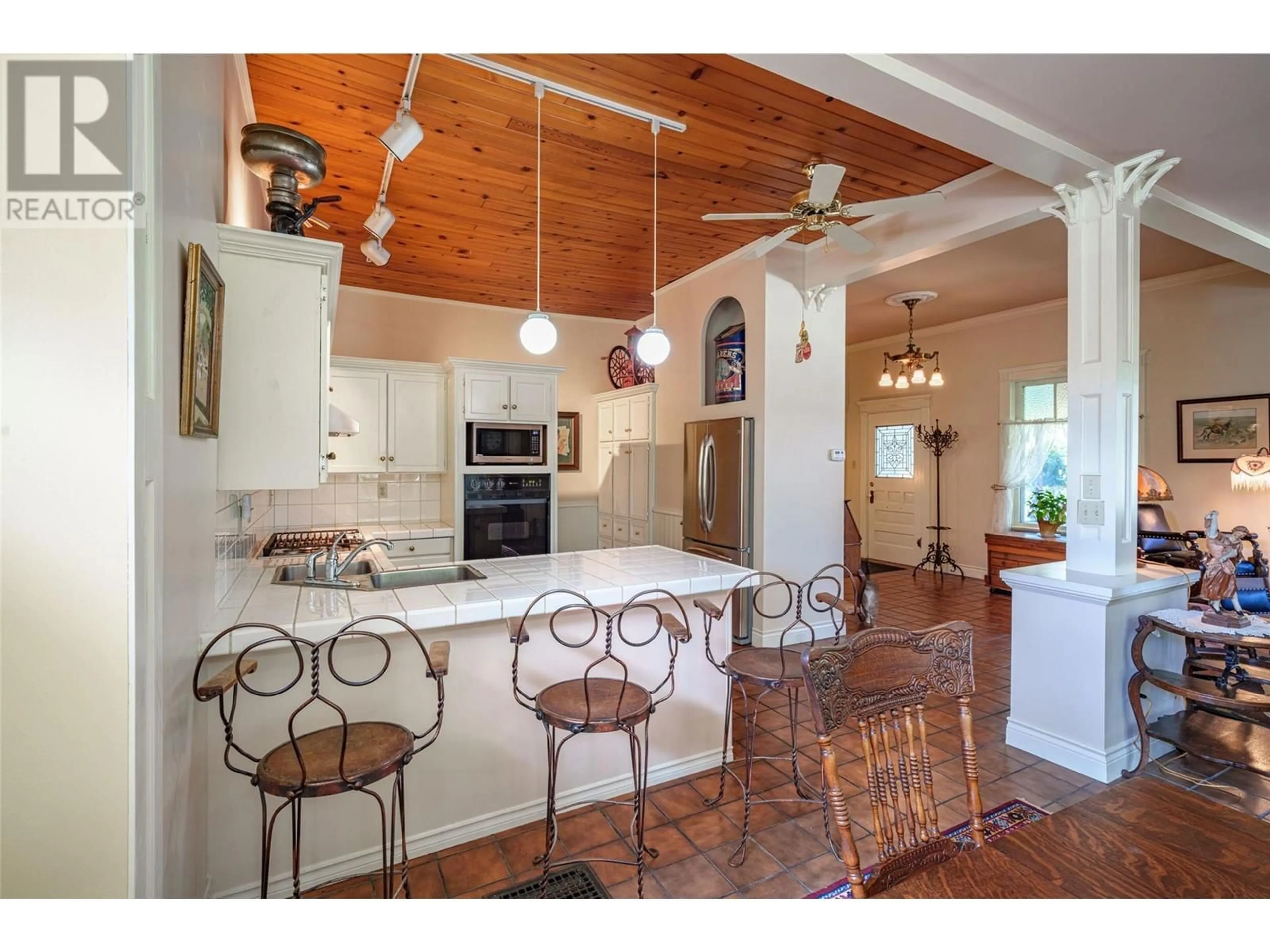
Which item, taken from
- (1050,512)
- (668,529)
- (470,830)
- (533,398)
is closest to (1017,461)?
(1050,512)

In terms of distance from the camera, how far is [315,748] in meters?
1.56

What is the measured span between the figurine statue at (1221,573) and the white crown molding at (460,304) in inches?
195

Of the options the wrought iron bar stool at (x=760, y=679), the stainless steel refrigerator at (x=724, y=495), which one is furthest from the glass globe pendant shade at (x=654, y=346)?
the stainless steel refrigerator at (x=724, y=495)

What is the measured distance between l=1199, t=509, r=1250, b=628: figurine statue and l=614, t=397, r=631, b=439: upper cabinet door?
4016mm

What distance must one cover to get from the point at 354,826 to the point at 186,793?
632 millimetres

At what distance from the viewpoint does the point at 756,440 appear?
13.8 ft

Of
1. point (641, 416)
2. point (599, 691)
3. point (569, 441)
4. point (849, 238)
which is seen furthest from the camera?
point (569, 441)

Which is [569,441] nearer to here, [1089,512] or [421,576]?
[421,576]

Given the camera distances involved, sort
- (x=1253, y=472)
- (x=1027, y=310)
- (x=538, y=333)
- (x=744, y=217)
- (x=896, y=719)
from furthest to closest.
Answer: (x=1027, y=310)
(x=1253, y=472)
(x=744, y=217)
(x=538, y=333)
(x=896, y=719)

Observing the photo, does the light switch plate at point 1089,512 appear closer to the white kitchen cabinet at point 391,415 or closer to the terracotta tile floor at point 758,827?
the terracotta tile floor at point 758,827

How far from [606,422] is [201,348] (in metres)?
4.52

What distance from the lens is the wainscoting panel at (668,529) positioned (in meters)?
5.01
